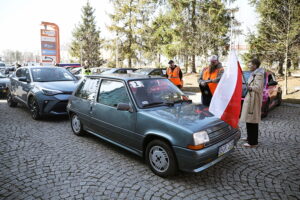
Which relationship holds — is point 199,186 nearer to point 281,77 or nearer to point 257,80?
point 257,80

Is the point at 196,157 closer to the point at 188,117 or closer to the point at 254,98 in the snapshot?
the point at 188,117

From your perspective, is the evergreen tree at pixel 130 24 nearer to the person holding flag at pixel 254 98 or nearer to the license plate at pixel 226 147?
the person holding flag at pixel 254 98

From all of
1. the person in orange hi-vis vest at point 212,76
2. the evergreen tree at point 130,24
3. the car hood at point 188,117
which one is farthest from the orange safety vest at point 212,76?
the evergreen tree at point 130,24

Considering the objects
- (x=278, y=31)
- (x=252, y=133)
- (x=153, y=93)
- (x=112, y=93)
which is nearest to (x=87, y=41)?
(x=278, y=31)

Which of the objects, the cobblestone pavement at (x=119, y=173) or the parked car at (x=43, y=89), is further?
the parked car at (x=43, y=89)

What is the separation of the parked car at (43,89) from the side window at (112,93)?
8.79 ft

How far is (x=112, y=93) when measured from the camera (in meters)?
4.32

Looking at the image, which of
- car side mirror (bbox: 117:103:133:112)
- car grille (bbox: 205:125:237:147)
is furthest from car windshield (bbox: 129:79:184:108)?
car grille (bbox: 205:125:237:147)

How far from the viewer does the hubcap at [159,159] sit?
3357 millimetres

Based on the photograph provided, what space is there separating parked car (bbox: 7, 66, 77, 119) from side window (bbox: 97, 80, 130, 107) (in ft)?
8.79

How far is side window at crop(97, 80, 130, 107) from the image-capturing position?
13.3 feet

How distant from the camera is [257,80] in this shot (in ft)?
14.5

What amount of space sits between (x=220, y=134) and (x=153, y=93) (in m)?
1.46

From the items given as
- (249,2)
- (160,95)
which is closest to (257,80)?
(160,95)
